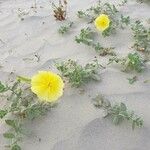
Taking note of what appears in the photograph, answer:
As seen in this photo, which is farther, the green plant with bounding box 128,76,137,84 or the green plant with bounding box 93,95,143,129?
the green plant with bounding box 128,76,137,84

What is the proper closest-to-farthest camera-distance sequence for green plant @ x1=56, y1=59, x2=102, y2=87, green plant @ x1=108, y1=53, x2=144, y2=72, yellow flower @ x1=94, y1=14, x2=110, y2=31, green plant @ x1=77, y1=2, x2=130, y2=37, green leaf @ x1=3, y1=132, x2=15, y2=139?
green leaf @ x1=3, y1=132, x2=15, y2=139
green plant @ x1=56, y1=59, x2=102, y2=87
green plant @ x1=108, y1=53, x2=144, y2=72
yellow flower @ x1=94, y1=14, x2=110, y2=31
green plant @ x1=77, y1=2, x2=130, y2=37

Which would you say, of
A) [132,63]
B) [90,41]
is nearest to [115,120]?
[132,63]

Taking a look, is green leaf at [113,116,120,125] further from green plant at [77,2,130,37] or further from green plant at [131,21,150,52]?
green plant at [77,2,130,37]

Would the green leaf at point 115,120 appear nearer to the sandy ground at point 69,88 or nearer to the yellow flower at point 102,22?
the sandy ground at point 69,88

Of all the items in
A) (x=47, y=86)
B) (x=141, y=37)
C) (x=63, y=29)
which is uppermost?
(x=47, y=86)

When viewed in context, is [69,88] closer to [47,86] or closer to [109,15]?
[47,86]

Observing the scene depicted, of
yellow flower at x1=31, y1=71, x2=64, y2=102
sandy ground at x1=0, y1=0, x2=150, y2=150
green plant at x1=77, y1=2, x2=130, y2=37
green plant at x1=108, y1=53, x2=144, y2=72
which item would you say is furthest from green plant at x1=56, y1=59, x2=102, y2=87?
green plant at x1=77, y1=2, x2=130, y2=37
